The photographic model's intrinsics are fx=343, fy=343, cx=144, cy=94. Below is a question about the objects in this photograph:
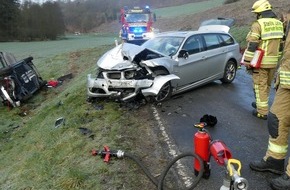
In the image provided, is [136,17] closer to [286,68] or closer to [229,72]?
[229,72]

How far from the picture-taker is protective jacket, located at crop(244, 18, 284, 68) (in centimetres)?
622

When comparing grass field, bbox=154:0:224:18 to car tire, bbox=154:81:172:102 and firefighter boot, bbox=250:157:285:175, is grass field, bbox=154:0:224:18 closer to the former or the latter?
car tire, bbox=154:81:172:102

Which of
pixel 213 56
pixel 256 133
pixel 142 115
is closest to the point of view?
pixel 256 133

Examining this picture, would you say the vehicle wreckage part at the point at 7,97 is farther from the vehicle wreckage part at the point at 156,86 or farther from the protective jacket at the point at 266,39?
the protective jacket at the point at 266,39

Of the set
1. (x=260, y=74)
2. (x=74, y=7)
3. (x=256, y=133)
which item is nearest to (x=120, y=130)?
(x=256, y=133)

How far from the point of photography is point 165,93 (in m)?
7.85

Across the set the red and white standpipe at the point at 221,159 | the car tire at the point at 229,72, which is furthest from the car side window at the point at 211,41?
the red and white standpipe at the point at 221,159

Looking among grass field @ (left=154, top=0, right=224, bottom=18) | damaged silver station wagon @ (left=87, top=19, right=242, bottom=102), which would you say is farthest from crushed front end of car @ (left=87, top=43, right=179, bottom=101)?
grass field @ (left=154, top=0, right=224, bottom=18)

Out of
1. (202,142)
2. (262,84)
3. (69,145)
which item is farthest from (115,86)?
(202,142)

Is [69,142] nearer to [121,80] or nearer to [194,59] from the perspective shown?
[121,80]

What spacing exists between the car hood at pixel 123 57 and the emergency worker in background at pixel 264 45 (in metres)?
2.40

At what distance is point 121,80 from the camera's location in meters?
7.56

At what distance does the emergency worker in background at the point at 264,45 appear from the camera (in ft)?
20.5

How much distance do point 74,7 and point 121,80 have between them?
72.8 metres
